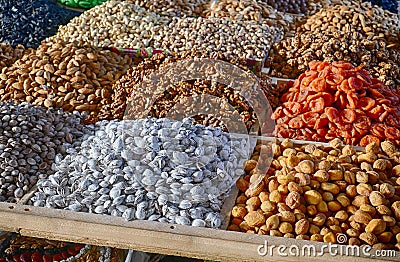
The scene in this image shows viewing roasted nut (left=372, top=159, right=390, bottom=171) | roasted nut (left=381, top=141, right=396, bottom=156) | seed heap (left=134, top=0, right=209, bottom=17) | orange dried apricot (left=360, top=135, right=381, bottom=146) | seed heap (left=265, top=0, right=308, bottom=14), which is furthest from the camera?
seed heap (left=265, top=0, right=308, bottom=14)

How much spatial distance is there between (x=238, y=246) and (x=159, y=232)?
241mm

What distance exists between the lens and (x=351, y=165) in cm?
170

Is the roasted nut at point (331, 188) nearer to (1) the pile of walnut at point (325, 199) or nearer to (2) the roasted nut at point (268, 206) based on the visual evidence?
(1) the pile of walnut at point (325, 199)

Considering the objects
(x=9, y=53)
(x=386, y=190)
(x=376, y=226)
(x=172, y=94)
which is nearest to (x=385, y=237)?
(x=376, y=226)

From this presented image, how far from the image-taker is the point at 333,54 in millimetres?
2561

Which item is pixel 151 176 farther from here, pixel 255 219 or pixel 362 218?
pixel 362 218

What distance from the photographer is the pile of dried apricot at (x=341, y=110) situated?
195 cm

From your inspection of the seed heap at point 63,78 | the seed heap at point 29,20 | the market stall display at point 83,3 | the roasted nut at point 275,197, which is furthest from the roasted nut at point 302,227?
the market stall display at point 83,3

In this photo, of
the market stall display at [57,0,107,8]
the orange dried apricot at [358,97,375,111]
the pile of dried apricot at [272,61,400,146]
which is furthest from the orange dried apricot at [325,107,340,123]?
the market stall display at [57,0,107,8]

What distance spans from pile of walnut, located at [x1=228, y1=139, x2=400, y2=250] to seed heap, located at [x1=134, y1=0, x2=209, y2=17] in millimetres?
1820

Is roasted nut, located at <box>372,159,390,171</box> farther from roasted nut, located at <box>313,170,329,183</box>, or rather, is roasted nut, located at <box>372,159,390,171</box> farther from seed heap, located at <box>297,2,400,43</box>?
seed heap, located at <box>297,2,400,43</box>

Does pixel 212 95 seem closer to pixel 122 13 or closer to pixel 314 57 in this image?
pixel 314 57

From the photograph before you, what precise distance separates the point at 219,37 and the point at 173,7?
71 centimetres

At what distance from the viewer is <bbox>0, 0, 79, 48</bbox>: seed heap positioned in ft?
10.3
